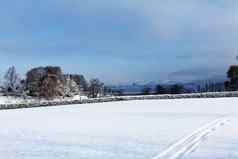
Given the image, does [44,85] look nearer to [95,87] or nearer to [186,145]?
[95,87]

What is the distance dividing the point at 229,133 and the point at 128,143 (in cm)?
460

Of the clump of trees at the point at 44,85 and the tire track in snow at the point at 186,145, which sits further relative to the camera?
the clump of trees at the point at 44,85

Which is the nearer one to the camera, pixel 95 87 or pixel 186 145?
pixel 186 145

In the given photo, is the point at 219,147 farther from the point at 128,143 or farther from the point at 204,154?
the point at 128,143

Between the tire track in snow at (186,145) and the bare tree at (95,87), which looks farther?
the bare tree at (95,87)

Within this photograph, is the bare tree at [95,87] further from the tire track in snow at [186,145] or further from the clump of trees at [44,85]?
the tire track in snow at [186,145]

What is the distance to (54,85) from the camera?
279 feet

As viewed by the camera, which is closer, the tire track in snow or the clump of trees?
the tire track in snow

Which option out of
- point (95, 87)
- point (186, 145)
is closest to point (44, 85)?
point (95, 87)

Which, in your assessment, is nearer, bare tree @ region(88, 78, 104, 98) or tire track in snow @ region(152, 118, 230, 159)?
tire track in snow @ region(152, 118, 230, 159)

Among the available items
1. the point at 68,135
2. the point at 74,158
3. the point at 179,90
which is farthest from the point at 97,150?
the point at 179,90

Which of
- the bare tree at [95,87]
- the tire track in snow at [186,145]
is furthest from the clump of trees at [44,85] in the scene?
the tire track in snow at [186,145]

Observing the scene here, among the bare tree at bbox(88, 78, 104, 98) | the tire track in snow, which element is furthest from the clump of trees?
the tire track in snow

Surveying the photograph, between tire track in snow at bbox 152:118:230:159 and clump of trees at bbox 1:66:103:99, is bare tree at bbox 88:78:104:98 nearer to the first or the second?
clump of trees at bbox 1:66:103:99
